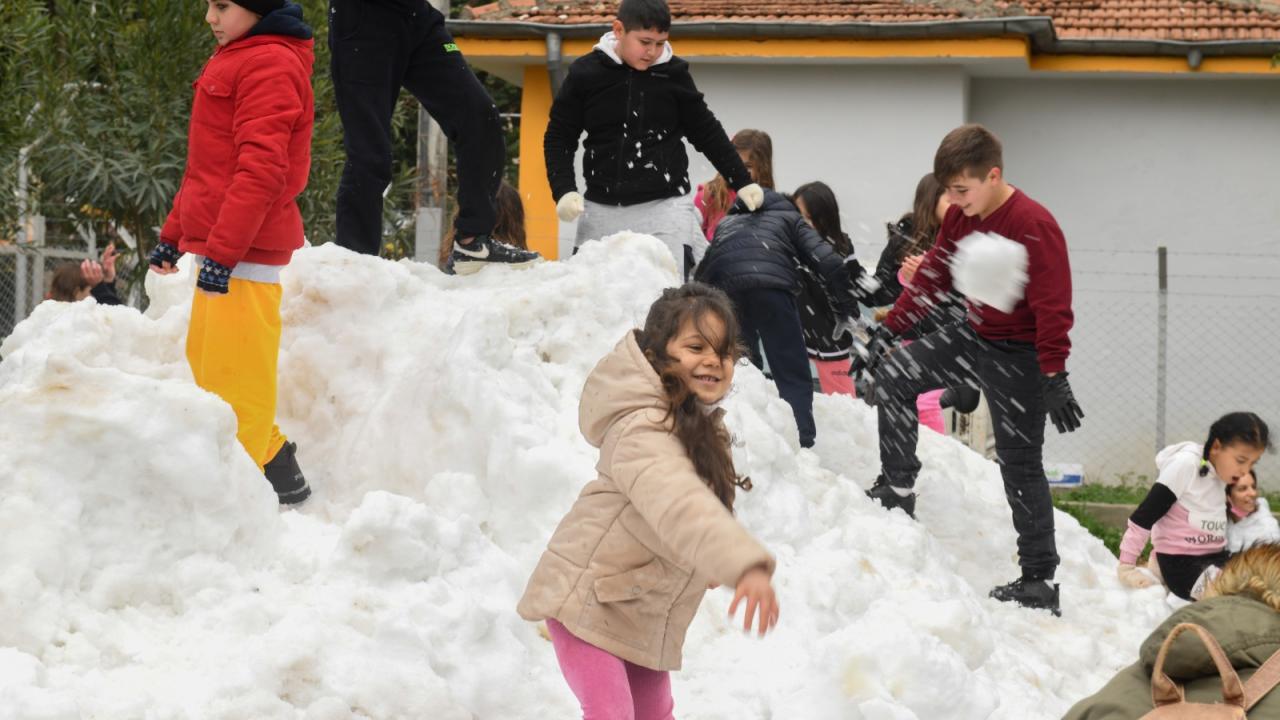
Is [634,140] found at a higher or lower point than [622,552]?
higher

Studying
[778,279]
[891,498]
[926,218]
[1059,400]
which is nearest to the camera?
[1059,400]

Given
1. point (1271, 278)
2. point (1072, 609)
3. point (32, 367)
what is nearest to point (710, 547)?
point (32, 367)

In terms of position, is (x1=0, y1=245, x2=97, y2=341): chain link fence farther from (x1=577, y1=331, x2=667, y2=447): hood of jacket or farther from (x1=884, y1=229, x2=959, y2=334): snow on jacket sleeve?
(x1=577, y1=331, x2=667, y2=447): hood of jacket

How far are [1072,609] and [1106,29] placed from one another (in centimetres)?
908

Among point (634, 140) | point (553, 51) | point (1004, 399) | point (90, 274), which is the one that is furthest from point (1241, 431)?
point (553, 51)

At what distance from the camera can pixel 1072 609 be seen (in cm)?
638

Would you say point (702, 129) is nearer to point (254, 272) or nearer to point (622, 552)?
point (254, 272)

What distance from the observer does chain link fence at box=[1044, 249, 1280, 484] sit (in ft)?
43.7

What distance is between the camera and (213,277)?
4.66 m

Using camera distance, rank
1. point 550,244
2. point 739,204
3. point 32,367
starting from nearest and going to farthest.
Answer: point 32,367 < point 739,204 < point 550,244

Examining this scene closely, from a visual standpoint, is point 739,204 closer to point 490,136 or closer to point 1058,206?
point 490,136

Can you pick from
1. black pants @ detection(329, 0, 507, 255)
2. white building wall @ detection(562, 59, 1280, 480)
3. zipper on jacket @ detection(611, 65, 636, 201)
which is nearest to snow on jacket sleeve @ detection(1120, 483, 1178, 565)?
zipper on jacket @ detection(611, 65, 636, 201)

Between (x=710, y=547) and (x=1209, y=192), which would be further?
(x=1209, y=192)

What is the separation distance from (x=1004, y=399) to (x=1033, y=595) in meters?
0.83
